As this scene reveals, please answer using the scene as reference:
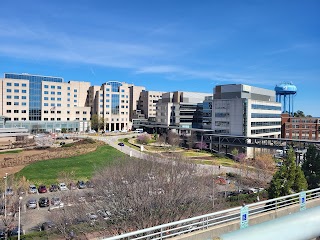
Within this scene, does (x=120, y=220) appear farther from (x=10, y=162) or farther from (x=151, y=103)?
(x=151, y=103)

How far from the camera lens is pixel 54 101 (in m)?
Result: 83.1

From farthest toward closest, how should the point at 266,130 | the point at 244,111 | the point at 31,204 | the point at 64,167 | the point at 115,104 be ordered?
1. the point at 115,104
2. the point at 266,130
3. the point at 244,111
4. the point at 64,167
5. the point at 31,204

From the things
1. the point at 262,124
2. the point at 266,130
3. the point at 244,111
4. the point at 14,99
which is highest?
the point at 14,99

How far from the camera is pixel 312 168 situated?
2734 cm

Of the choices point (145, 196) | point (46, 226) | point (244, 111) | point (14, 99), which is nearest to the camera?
point (145, 196)

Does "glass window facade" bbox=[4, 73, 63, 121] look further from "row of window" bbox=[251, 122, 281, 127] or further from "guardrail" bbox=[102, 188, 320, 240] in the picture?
"guardrail" bbox=[102, 188, 320, 240]

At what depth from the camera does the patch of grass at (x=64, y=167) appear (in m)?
34.5

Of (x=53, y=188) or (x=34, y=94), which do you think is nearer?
(x=53, y=188)

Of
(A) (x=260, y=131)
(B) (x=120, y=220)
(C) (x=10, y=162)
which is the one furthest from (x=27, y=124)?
(B) (x=120, y=220)

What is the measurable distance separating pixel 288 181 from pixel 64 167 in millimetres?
30875

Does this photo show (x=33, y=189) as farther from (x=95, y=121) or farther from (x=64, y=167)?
(x=95, y=121)

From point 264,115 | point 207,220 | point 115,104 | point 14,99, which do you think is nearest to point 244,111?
point 264,115

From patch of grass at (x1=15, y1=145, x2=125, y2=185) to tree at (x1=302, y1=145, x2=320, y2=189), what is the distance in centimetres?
2021

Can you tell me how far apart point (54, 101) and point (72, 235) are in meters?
72.0
